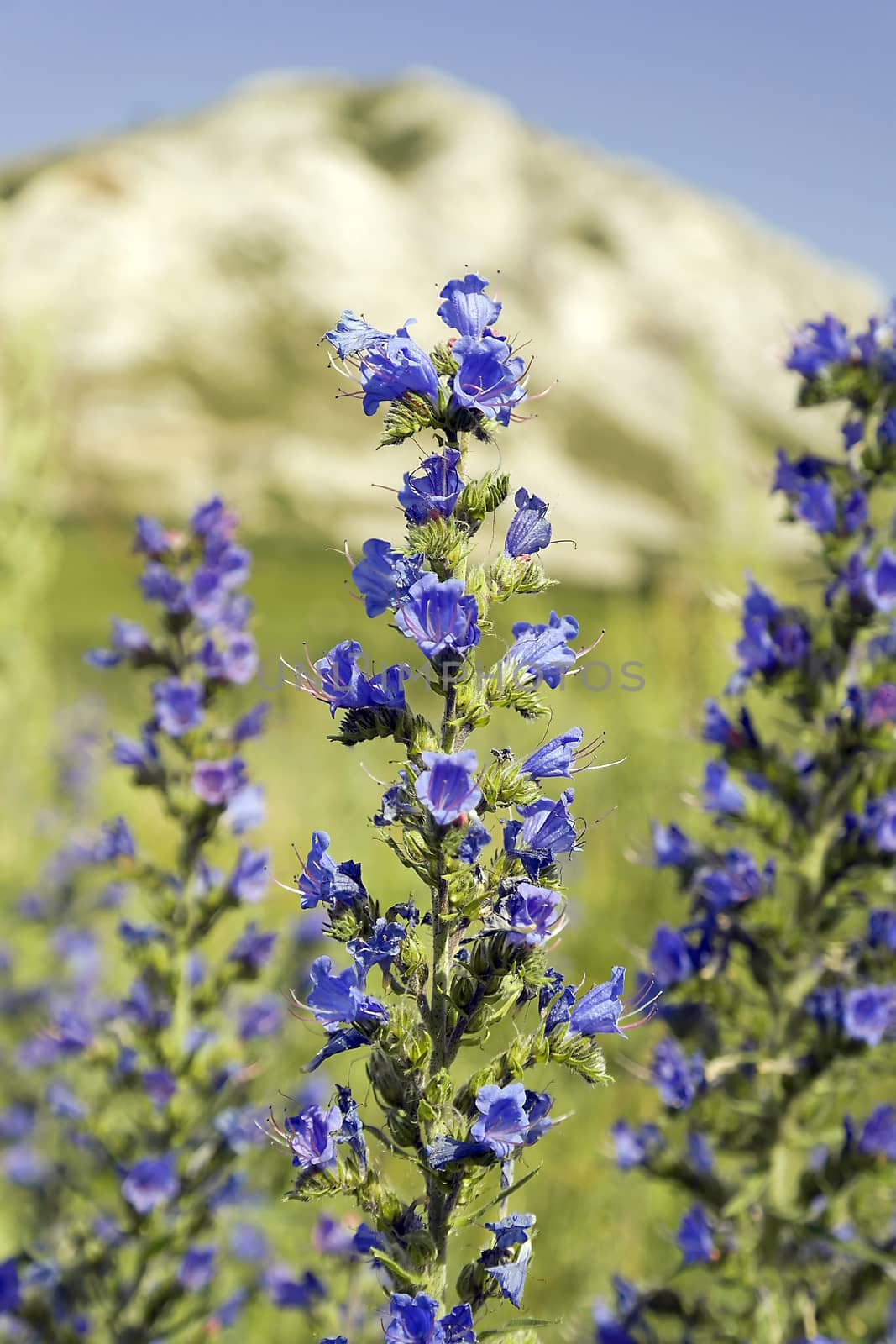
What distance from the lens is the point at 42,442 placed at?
27.0 ft

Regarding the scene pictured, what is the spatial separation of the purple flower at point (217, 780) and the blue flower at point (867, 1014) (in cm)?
189

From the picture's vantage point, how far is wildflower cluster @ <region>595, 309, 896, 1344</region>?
9.92 feet

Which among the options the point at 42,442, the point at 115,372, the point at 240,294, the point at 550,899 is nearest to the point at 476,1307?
the point at 550,899

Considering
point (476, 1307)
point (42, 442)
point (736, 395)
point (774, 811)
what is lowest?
point (476, 1307)

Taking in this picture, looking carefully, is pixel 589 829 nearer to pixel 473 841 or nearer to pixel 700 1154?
pixel 700 1154

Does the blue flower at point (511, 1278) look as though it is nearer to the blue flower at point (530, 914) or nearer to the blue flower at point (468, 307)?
the blue flower at point (530, 914)

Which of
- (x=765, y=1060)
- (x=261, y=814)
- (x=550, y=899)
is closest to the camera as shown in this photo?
(x=550, y=899)

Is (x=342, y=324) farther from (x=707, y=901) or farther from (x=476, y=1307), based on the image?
(x=707, y=901)

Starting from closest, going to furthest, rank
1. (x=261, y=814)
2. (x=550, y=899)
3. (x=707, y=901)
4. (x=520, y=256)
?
(x=550, y=899) → (x=707, y=901) → (x=261, y=814) → (x=520, y=256)

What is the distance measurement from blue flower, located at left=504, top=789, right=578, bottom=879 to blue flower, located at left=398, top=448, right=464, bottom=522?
0.52 meters

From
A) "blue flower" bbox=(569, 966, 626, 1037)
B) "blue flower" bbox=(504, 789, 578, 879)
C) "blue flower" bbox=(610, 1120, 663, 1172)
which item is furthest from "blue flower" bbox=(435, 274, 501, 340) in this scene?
"blue flower" bbox=(610, 1120, 663, 1172)

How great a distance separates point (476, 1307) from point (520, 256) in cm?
4875

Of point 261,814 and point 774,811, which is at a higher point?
point 261,814

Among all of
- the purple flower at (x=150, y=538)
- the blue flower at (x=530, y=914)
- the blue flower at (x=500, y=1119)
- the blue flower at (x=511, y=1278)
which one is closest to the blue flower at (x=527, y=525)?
the blue flower at (x=530, y=914)
